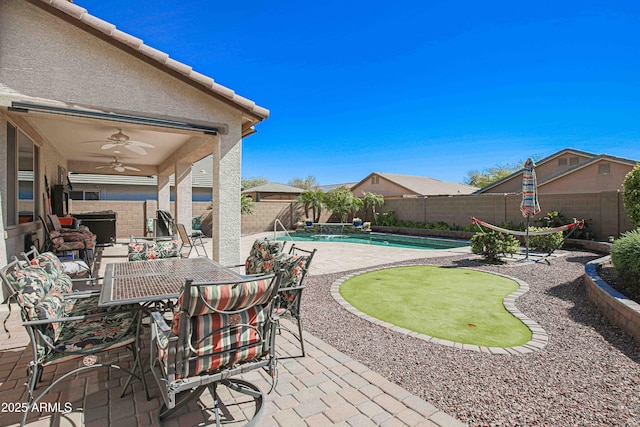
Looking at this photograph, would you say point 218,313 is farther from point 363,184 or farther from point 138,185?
point 363,184

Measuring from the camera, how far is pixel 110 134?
7.94 meters

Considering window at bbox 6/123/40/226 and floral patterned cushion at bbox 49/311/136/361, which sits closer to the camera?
floral patterned cushion at bbox 49/311/136/361

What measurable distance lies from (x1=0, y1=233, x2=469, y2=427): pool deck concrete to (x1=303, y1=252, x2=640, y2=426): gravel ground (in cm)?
24

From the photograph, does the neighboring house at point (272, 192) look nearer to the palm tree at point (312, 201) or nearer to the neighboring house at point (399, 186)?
the palm tree at point (312, 201)

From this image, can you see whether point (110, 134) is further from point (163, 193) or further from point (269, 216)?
point (269, 216)

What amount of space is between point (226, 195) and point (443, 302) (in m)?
4.04

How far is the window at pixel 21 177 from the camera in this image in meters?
5.37

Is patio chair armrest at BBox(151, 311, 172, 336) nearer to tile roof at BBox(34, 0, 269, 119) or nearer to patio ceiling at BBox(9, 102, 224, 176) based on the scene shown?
patio ceiling at BBox(9, 102, 224, 176)

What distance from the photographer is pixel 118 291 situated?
2.92 m

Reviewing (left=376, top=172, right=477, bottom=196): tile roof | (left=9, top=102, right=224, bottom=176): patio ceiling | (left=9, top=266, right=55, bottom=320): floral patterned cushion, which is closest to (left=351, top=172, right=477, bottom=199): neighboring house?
(left=376, top=172, right=477, bottom=196): tile roof

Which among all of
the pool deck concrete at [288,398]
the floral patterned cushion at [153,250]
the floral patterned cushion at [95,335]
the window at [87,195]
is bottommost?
the pool deck concrete at [288,398]

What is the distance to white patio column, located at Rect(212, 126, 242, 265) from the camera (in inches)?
233

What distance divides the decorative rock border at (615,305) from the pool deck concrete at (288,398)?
3.05m

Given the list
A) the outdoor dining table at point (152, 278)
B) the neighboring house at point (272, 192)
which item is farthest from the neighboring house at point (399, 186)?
the outdoor dining table at point (152, 278)
